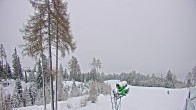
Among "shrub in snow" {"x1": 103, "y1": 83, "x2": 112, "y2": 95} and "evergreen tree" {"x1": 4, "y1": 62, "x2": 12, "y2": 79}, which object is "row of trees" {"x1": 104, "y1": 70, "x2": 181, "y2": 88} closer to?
"shrub in snow" {"x1": 103, "y1": 83, "x2": 112, "y2": 95}

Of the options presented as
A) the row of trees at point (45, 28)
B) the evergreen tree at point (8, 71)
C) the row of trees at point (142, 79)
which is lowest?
the row of trees at point (142, 79)

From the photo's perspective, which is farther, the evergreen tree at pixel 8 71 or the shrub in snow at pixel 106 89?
the evergreen tree at pixel 8 71

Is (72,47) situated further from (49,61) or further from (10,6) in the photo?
(10,6)

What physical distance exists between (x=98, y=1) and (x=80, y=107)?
1149 cm

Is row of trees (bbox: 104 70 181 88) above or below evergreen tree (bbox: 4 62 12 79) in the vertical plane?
below

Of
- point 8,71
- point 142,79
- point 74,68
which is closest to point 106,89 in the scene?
point 8,71

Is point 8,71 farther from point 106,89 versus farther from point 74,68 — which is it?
point 106,89

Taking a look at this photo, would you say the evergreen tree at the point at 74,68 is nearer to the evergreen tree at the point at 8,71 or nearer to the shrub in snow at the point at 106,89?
the evergreen tree at the point at 8,71

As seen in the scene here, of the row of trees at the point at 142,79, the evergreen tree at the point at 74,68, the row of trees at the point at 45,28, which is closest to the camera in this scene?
the row of trees at the point at 45,28

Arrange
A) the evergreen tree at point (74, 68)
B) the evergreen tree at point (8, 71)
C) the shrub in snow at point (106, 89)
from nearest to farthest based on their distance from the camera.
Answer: the shrub in snow at point (106, 89) → the evergreen tree at point (8, 71) → the evergreen tree at point (74, 68)

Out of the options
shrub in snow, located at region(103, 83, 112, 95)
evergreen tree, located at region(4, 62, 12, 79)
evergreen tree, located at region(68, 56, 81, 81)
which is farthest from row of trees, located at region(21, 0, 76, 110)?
evergreen tree, located at region(68, 56, 81, 81)

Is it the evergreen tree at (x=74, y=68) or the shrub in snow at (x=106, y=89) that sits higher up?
the evergreen tree at (x=74, y=68)

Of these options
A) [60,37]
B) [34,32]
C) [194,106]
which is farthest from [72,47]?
[194,106]

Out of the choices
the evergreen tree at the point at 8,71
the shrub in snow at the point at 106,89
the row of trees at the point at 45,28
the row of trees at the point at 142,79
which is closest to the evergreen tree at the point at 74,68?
the row of trees at the point at 142,79
